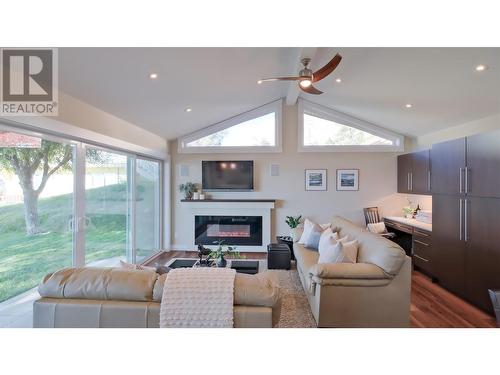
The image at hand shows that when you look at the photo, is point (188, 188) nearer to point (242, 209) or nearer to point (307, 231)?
point (242, 209)

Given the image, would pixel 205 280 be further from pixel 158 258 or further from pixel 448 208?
pixel 158 258

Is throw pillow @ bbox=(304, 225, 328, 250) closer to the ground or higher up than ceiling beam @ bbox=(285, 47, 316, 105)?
closer to the ground

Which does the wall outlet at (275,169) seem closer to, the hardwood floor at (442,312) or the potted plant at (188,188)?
the potted plant at (188,188)

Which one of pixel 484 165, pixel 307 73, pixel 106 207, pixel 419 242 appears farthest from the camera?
pixel 419 242

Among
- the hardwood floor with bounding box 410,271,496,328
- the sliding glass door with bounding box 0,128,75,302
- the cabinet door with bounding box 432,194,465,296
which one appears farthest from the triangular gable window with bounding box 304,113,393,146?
the sliding glass door with bounding box 0,128,75,302

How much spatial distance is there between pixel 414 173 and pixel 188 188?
4449mm

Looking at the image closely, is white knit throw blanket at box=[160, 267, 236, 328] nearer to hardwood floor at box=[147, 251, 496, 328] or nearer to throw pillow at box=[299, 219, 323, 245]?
hardwood floor at box=[147, 251, 496, 328]

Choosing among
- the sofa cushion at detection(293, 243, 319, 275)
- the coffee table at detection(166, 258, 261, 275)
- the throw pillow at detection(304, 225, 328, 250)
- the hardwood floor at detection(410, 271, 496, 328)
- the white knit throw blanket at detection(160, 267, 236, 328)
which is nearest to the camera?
the white knit throw blanket at detection(160, 267, 236, 328)

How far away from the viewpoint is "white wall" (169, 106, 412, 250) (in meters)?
5.38

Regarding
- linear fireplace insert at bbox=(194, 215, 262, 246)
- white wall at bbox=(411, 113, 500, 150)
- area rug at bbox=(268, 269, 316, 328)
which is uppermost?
white wall at bbox=(411, 113, 500, 150)

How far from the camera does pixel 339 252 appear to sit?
8.52ft

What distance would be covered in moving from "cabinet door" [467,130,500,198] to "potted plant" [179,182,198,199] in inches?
181

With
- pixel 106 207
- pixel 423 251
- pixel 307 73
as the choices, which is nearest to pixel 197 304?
pixel 307 73
